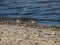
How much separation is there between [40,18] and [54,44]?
26.6 ft

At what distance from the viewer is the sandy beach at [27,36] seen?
909 cm

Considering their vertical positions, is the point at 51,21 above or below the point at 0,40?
below

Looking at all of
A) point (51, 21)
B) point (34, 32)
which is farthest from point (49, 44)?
point (51, 21)

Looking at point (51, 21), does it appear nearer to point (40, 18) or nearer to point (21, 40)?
point (40, 18)

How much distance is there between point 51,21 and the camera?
15945mm

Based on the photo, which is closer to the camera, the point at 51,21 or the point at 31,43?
the point at 31,43

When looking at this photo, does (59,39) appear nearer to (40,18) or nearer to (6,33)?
(6,33)

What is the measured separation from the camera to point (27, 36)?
983cm

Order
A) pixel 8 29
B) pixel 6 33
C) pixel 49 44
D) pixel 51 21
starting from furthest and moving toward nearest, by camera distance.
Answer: pixel 51 21 → pixel 8 29 → pixel 6 33 → pixel 49 44

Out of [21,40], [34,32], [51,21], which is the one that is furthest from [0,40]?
[51,21]

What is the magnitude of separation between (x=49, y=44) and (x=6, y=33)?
2.36 m

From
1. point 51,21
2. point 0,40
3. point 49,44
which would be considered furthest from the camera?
point 51,21

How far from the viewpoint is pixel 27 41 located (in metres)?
9.19

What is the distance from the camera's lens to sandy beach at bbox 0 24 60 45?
909cm
